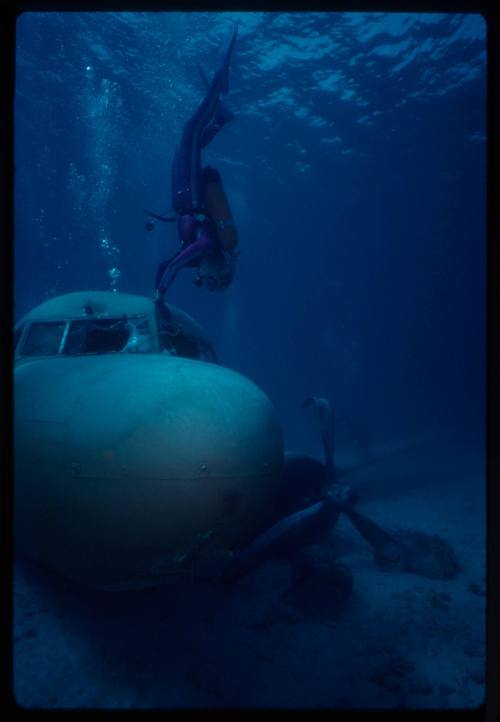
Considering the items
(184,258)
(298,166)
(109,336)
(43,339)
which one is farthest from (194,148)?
(298,166)

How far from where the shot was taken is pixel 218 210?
5402 mm

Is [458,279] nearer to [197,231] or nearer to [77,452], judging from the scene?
[197,231]

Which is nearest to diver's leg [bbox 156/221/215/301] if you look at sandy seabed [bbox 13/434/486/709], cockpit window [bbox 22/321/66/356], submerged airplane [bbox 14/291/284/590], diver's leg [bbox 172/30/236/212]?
diver's leg [bbox 172/30/236/212]

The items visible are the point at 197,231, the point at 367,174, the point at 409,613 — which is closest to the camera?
the point at 409,613

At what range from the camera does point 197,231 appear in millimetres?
5438

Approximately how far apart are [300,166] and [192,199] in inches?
930

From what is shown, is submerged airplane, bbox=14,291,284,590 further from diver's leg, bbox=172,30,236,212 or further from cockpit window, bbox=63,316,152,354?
diver's leg, bbox=172,30,236,212

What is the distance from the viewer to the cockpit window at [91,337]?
4596 mm

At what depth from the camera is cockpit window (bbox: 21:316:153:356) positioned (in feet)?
15.1

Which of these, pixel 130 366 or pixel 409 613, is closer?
pixel 130 366

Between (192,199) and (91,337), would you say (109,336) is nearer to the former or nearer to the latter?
(91,337)

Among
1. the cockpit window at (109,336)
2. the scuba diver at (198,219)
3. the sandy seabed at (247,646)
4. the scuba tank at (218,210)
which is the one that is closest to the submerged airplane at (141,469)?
the cockpit window at (109,336)
